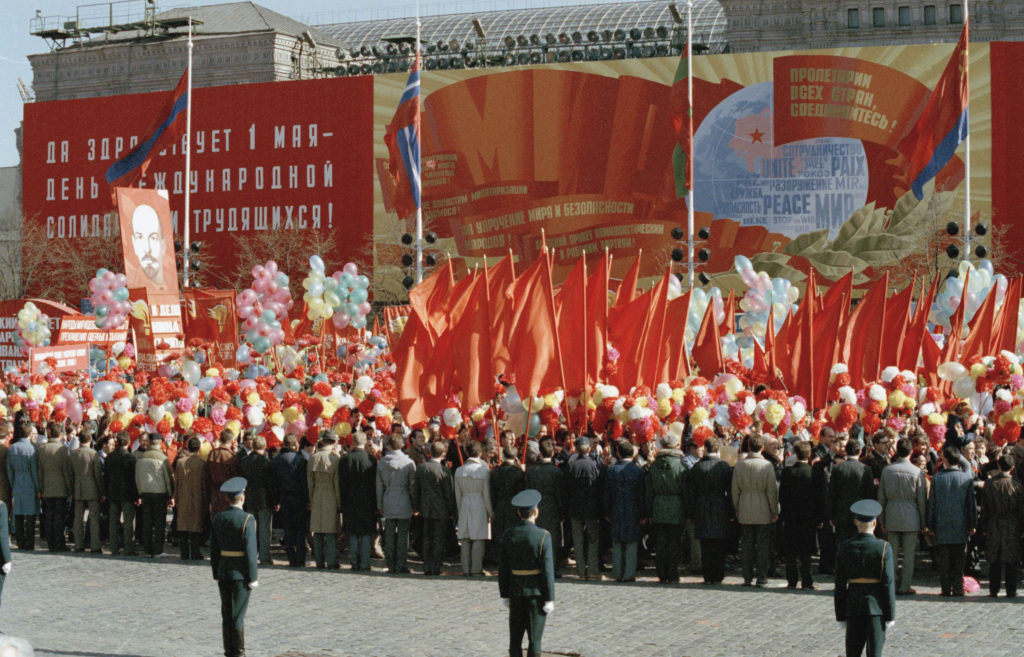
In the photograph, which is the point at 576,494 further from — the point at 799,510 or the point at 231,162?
the point at 231,162

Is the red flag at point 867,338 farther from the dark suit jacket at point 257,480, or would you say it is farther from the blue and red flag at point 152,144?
the blue and red flag at point 152,144

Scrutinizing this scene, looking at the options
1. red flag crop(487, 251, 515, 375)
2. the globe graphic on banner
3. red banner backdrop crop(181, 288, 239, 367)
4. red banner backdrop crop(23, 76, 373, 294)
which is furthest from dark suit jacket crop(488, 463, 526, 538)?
red banner backdrop crop(23, 76, 373, 294)

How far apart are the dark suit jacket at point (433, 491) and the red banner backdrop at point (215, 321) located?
12232 millimetres

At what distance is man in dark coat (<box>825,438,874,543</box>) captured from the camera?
45.1 feet

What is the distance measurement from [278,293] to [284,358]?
3.14 m

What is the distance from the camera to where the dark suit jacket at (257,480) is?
15547 mm

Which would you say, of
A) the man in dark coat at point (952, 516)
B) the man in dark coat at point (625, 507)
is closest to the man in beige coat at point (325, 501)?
the man in dark coat at point (625, 507)

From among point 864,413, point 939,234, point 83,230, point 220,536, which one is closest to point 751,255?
point 939,234

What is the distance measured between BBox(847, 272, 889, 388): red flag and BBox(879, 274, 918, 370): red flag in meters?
0.30

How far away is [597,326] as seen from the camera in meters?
16.9

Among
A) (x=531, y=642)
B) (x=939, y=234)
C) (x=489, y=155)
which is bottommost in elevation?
(x=531, y=642)

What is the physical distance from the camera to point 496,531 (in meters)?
14.8

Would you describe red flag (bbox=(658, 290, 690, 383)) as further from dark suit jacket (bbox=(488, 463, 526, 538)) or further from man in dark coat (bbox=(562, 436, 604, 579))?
dark suit jacket (bbox=(488, 463, 526, 538))

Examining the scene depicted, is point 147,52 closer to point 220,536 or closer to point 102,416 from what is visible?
point 102,416
